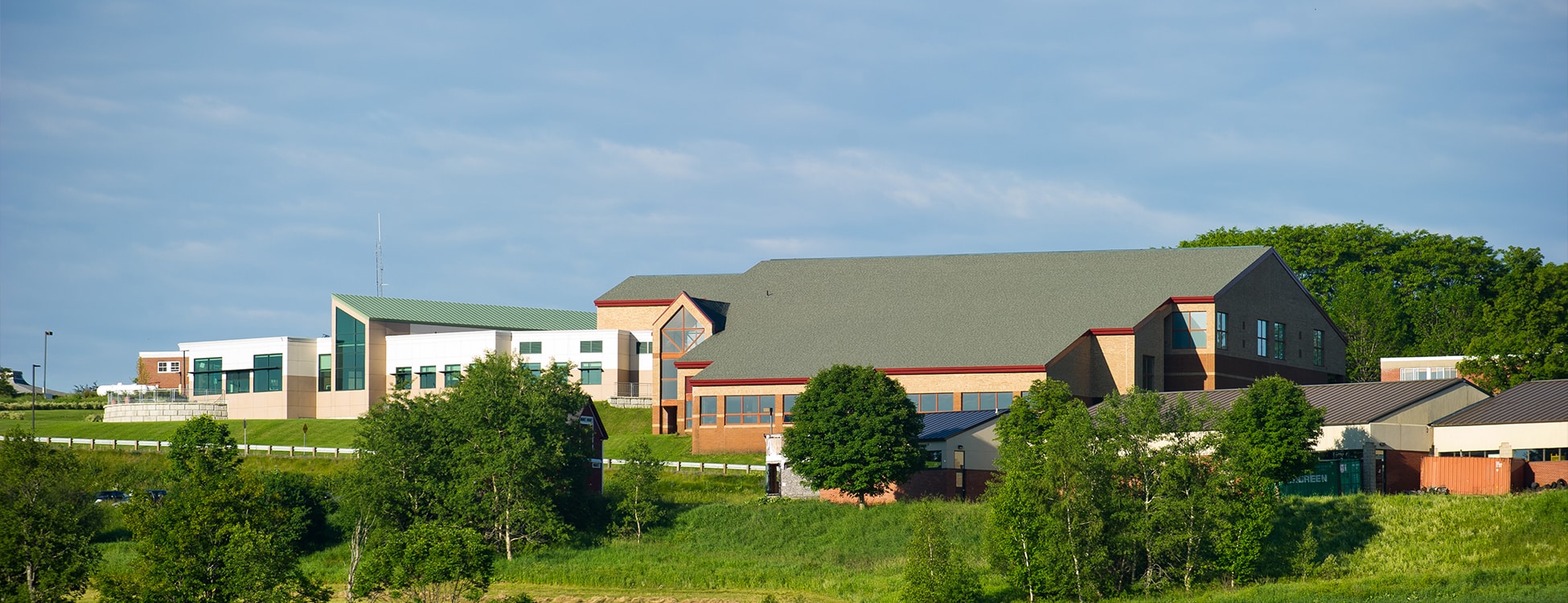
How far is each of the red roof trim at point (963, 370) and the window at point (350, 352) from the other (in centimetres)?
3546

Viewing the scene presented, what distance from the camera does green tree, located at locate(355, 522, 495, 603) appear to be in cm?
4041

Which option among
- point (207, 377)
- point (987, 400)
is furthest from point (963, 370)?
point (207, 377)

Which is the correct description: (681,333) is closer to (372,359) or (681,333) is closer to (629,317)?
(629,317)

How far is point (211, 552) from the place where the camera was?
4450 cm

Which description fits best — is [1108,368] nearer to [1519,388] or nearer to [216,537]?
[1519,388]

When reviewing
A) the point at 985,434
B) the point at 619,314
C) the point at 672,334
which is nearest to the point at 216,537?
the point at 985,434

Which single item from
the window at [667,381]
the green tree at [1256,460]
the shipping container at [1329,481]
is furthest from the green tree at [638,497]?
the window at [667,381]

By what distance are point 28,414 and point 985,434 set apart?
68.0 metres

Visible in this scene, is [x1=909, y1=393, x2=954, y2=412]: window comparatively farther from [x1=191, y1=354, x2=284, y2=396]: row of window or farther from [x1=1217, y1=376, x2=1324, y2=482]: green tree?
[x1=191, y1=354, x2=284, y2=396]: row of window

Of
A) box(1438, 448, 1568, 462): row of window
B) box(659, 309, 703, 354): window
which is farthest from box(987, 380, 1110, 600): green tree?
box(659, 309, 703, 354): window

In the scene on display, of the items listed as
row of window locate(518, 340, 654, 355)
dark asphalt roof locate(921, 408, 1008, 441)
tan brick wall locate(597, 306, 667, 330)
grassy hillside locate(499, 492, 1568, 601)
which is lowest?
grassy hillside locate(499, 492, 1568, 601)

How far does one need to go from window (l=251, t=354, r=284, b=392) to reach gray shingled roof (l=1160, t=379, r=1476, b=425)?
55.5 metres

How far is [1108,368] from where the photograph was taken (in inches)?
3051

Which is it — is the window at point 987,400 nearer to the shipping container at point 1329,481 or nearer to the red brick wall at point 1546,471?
the shipping container at point 1329,481
